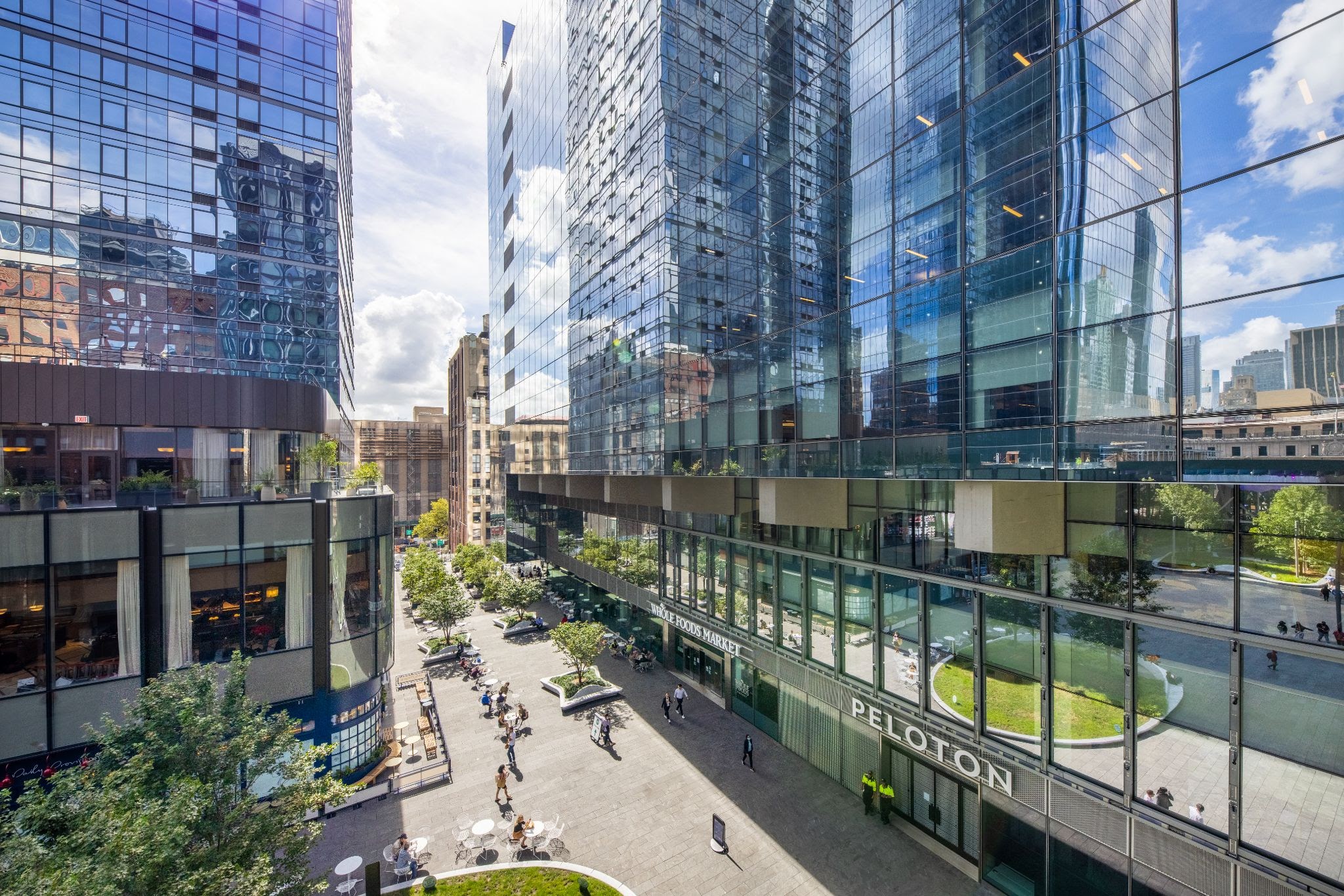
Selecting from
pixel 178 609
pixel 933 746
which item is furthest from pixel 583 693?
pixel 933 746

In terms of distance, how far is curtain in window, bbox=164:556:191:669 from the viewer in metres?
17.2

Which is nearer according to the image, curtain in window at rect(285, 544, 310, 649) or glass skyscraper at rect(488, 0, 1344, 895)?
glass skyscraper at rect(488, 0, 1344, 895)

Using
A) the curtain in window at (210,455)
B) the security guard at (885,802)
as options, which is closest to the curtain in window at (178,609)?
the curtain in window at (210,455)

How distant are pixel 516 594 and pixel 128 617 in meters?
23.2

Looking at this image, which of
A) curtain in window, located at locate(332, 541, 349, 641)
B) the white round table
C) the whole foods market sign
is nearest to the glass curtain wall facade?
curtain in window, located at locate(332, 541, 349, 641)

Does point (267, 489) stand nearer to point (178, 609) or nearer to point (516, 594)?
point (178, 609)

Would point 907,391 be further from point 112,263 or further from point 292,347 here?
point 112,263

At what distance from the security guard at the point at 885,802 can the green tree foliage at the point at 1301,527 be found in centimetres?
1283

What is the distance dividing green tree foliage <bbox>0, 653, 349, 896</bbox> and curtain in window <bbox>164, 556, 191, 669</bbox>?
628cm

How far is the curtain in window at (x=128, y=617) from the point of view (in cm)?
1666

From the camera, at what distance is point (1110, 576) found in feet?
37.1

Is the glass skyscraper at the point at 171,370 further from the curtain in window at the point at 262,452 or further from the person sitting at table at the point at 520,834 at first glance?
the person sitting at table at the point at 520,834

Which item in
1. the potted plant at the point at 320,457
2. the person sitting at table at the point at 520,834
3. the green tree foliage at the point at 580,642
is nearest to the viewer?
the person sitting at table at the point at 520,834

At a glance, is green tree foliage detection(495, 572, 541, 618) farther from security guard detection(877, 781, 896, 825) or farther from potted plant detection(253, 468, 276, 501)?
security guard detection(877, 781, 896, 825)
